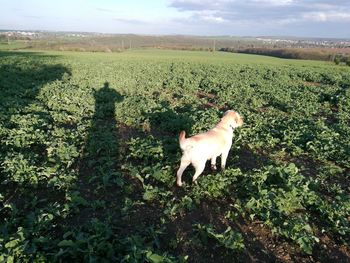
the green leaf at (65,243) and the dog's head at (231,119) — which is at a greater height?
the dog's head at (231,119)

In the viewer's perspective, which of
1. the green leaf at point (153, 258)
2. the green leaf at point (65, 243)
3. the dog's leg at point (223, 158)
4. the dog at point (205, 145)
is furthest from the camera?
the dog's leg at point (223, 158)

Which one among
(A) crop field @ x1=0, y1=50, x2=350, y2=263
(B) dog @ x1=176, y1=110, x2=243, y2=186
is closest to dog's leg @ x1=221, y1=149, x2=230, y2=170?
(B) dog @ x1=176, y1=110, x2=243, y2=186

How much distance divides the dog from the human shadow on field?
5.99ft

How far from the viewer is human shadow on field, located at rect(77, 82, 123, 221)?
740 centimetres

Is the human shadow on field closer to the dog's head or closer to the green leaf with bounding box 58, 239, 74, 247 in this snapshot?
the green leaf with bounding box 58, 239, 74, 247

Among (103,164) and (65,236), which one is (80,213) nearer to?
(65,236)

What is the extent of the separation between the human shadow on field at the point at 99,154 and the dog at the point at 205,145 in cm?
182

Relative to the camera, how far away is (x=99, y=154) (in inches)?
355

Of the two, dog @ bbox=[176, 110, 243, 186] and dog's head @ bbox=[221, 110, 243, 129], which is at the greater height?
dog's head @ bbox=[221, 110, 243, 129]

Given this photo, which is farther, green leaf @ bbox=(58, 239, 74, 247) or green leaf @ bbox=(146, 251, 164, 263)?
green leaf @ bbox=(58, 239, 74, 247)

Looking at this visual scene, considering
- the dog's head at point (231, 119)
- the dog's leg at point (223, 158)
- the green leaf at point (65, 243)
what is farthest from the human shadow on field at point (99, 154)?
the dog's head at point (231, 119)

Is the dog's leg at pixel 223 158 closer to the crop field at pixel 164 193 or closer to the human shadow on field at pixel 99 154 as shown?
the crop field at pixel 164 193

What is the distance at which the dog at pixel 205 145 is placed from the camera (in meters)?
6.58

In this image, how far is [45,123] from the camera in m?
10.9
